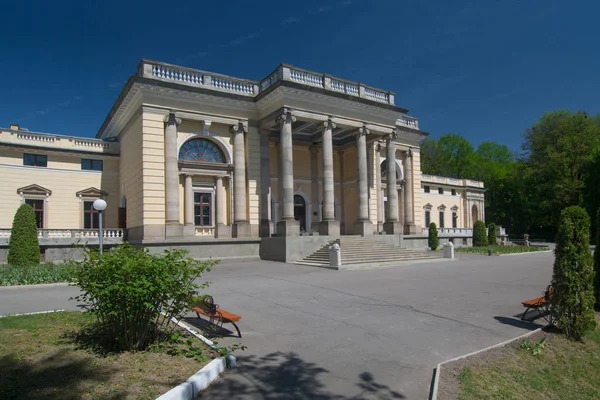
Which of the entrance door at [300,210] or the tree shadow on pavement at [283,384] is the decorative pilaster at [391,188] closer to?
the entrance door at [300,210]

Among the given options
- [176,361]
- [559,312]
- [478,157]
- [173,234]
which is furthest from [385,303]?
[478,157]

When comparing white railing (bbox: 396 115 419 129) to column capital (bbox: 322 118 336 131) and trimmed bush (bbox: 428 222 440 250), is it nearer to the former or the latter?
trimmed bush (bbox: 428 222 440 250)

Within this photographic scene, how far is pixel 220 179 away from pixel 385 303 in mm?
16787

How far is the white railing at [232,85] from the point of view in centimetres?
2521

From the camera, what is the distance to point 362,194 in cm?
2742

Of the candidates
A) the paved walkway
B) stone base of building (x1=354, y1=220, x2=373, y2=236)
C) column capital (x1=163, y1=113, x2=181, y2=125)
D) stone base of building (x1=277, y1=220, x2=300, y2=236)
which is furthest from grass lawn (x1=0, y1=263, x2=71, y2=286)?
stone base of building (x1=354, y1=220, x2=373, y2=236)

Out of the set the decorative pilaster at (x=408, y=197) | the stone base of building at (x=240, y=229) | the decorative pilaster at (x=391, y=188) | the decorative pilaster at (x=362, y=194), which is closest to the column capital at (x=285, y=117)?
the decorative pilaster at (x=362, y=194)

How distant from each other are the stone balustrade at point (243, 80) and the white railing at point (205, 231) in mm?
8665

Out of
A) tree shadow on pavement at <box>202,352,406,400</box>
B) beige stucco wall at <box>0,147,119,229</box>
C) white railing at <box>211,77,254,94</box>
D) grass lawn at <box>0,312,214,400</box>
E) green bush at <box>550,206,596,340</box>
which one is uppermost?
white railing at <box>211,77,254,94</box>

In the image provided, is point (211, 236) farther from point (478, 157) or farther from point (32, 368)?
point (478, 157)

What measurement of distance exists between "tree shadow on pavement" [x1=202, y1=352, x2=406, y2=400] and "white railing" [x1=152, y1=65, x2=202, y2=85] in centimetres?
2101

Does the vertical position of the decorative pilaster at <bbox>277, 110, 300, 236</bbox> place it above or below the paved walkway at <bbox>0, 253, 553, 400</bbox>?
above

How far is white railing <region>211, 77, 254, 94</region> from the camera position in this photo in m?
25.2

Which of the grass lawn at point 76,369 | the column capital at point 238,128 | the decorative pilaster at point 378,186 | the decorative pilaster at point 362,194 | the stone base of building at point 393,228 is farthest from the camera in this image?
Result: the decorative pilaster at point 378,186
